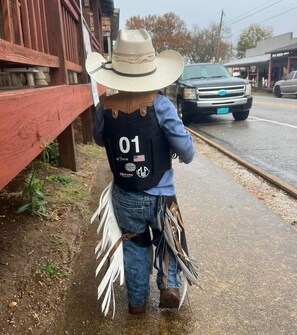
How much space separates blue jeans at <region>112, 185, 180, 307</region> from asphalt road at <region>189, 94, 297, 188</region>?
3.55 meters

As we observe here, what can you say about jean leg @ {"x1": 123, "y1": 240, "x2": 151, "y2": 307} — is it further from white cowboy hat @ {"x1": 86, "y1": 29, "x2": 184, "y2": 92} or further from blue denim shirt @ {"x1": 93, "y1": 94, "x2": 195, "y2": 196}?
white cowboy hat @ {"x1": 86, "y1": 29, "x2": 184, "y2": 92}

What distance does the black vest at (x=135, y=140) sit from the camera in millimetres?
2334

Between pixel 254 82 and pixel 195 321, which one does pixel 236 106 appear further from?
pixel 254 82

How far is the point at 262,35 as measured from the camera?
7650cm

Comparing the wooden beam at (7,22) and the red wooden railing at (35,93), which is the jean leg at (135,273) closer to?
the red wooden railing at (35,93)

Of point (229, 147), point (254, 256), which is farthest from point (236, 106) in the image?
point (254, 256)

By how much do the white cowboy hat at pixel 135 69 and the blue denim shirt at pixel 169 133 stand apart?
116 millimetres

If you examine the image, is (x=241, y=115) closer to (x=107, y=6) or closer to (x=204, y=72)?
(x=204, y=72)

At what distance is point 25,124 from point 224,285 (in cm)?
177

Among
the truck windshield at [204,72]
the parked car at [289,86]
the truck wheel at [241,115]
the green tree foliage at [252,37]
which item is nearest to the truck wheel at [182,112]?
the truck windshield at [204,72]

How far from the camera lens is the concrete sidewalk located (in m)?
2.43

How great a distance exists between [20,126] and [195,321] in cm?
158

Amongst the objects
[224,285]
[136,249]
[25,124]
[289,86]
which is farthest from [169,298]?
[289,86]

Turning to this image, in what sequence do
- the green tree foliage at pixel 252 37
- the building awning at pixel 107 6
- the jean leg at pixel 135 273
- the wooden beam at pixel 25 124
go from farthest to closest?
the green tree foliage at pixel 252 37 < the building awning at pixel 107 6 < the jean leg at pixel 135 273 < the wooden beam at pixel 25 124
